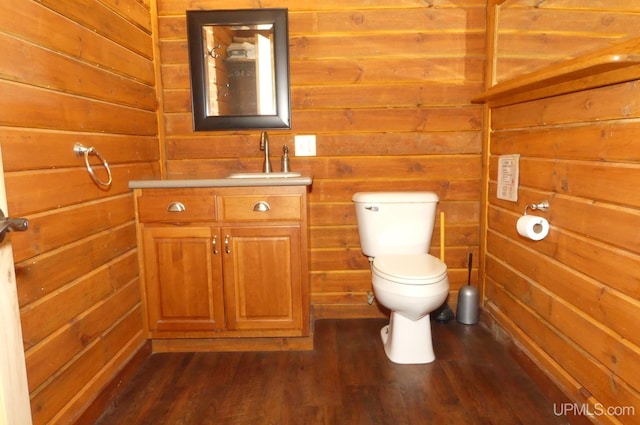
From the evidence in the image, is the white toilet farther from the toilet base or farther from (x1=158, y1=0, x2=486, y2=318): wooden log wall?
(x1=158, y1=0, x2=486, y2=318): wooden log wall

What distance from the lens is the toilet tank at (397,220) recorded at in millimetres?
2375

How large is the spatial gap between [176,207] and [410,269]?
1181mm

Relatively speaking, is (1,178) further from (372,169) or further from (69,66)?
(372,169)

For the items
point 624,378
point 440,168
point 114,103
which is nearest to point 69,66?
point 114,103

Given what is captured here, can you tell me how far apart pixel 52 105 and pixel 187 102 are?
1.12 m

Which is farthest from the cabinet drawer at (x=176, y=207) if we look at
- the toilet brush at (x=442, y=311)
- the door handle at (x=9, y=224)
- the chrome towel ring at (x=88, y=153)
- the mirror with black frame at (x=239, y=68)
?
the toilet brush at (x=442, y=311)

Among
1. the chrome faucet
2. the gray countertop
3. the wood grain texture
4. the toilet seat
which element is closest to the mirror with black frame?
the chrome faucet

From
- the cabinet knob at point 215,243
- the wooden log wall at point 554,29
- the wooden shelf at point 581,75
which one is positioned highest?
the wooden log wall at point 554,29

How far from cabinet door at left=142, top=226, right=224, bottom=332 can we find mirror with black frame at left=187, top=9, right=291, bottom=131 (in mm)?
763

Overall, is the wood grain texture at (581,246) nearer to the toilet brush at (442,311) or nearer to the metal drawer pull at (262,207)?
the toilet brush at (442,311)

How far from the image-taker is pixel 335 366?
2135 mm

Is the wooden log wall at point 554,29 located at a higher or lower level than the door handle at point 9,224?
higher

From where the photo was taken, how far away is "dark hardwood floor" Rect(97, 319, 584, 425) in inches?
68.3

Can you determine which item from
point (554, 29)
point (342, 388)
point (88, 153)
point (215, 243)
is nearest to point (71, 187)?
point (88, 153)
